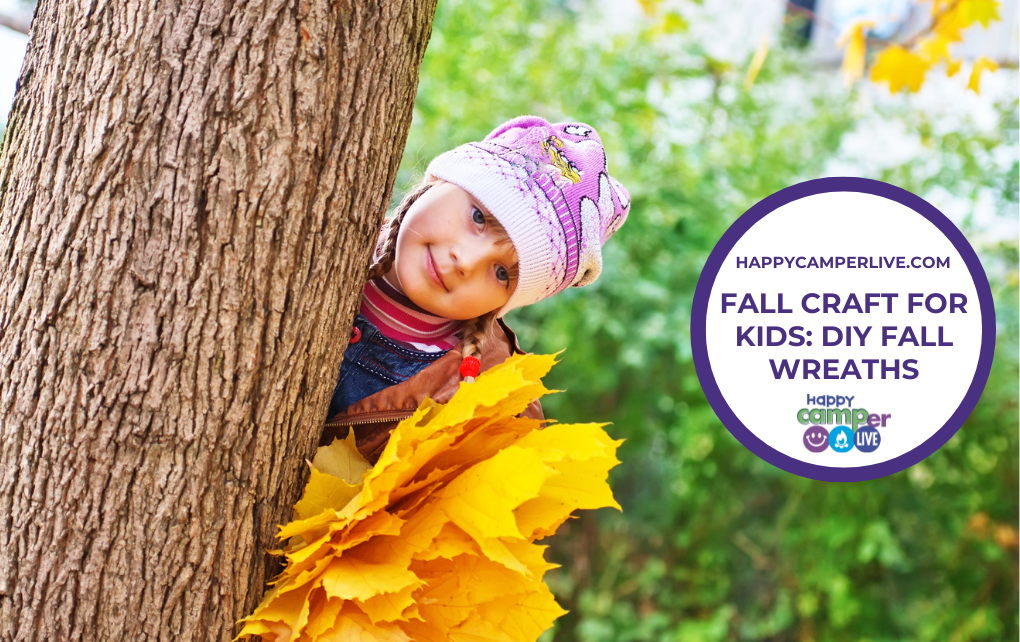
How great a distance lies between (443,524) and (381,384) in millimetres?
320

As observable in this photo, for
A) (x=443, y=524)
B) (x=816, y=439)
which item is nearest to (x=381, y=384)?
(x=443, y=524)

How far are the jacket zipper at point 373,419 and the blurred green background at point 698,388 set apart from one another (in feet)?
5.73

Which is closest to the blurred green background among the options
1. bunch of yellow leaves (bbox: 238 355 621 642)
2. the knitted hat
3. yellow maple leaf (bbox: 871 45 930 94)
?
yellow maple leaf (bbox: 871 45 930 94)

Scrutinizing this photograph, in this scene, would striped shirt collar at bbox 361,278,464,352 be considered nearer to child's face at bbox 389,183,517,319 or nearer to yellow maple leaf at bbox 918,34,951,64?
child's face at bbox 389,183,517,319

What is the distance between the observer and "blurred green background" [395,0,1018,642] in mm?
3078

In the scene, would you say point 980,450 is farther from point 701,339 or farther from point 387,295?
point 387,295

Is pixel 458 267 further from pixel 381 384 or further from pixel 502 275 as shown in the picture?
pixel 381 384

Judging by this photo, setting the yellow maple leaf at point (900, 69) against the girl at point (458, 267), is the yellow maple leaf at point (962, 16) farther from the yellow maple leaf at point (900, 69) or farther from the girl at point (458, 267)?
the girl at point (458, 267)

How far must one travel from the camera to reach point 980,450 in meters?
3.21

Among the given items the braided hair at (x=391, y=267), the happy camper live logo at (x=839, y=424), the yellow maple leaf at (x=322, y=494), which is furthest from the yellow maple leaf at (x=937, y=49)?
the yellow maple leaf at (x=322, y=494)

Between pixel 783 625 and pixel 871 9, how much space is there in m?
3.65

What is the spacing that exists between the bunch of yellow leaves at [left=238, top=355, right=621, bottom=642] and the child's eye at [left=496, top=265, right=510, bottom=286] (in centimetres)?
25

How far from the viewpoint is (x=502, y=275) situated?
1310mm

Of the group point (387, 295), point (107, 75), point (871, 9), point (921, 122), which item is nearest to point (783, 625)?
point (921, 122)
